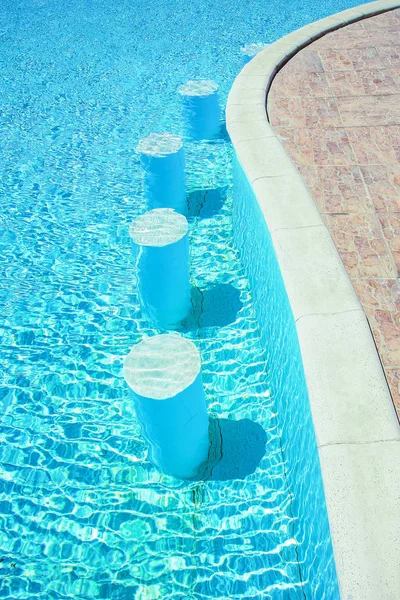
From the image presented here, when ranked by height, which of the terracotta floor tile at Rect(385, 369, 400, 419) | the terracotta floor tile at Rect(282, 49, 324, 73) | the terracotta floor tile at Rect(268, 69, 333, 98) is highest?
the terracotta floor tile at Rect(282, 49, 324, 73)

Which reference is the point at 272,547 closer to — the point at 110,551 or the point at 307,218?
the point at 110,551

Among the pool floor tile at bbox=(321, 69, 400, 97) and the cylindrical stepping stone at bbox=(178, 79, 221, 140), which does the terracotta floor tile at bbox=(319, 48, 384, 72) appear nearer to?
the pool floor tile at bbox=(321, 69, 400, 97)

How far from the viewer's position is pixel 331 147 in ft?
19.4

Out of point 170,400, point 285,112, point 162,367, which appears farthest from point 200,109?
point 170,400

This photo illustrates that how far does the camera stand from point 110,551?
3662 mm

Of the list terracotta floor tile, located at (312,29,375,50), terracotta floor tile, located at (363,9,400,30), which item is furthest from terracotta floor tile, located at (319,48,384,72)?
terracotta floor tile, located at (363,9,400,30)

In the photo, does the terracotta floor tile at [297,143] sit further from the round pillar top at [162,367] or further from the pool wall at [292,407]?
the round pillar top at [162,367]

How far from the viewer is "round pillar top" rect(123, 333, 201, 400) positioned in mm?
3480

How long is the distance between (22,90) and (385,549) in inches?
384

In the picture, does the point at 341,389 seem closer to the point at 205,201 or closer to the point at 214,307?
the point at 214,307

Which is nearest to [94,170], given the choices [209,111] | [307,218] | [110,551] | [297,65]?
[209,111]

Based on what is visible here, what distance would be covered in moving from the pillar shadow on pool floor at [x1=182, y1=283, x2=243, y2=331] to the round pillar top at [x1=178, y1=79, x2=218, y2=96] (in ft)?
11.9

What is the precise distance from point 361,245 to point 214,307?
149 cm

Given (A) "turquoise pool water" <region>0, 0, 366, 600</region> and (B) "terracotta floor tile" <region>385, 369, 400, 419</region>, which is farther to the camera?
(A) "turquoise pool water" <region>0, 0, 366, 600</region>
